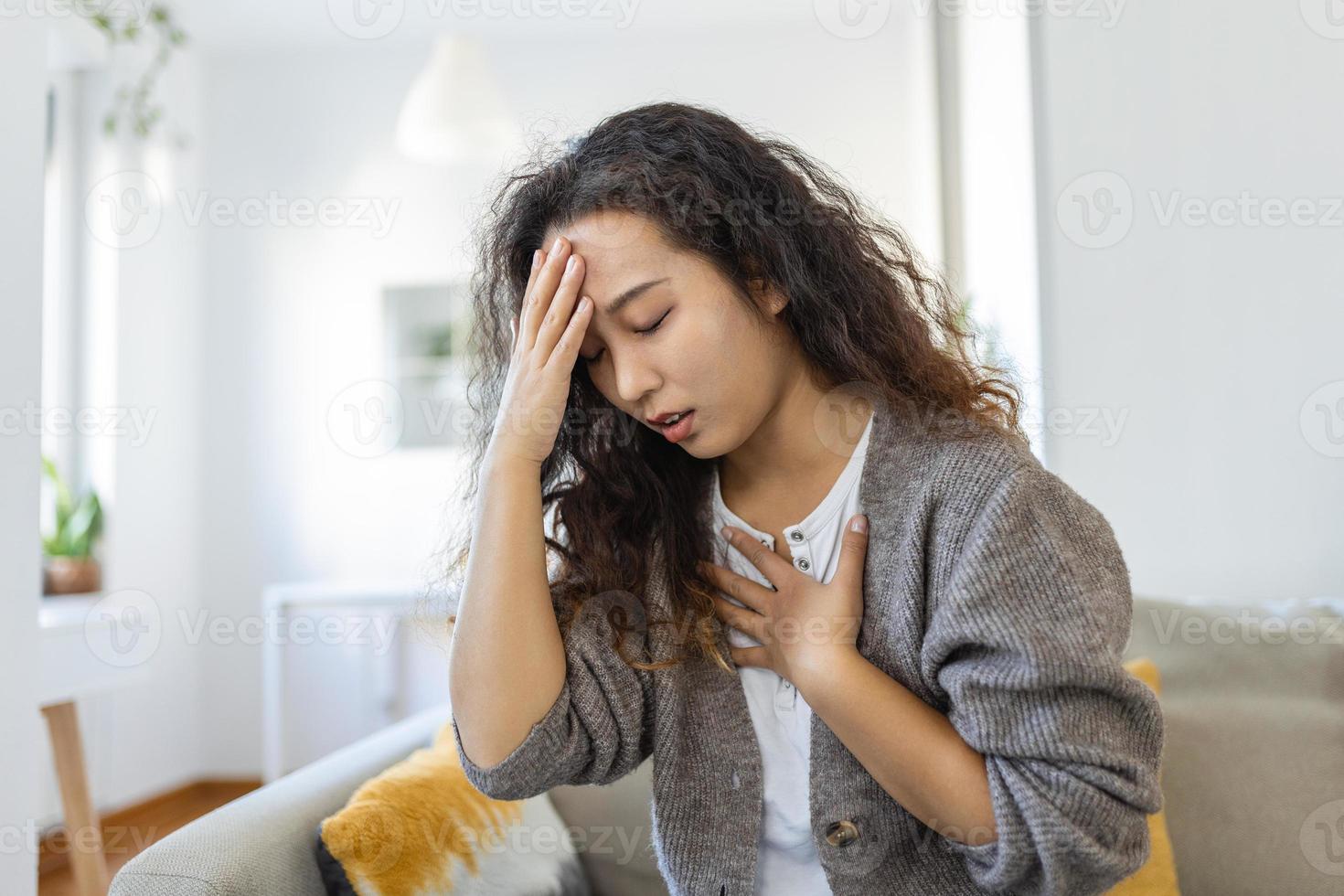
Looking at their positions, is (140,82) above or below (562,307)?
above

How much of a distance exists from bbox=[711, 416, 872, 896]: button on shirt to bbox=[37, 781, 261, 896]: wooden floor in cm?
190

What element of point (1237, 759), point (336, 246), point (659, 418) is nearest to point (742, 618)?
point (659, 418)

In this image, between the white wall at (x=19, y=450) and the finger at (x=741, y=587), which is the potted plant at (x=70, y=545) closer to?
the white wall at (x=19, y=450)

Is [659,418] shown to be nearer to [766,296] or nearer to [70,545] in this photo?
[766,296]

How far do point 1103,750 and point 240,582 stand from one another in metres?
3.94

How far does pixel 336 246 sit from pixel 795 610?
3.65 metres

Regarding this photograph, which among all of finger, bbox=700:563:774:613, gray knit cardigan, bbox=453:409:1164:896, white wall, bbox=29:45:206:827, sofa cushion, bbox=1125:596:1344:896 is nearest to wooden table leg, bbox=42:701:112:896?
white wall, bbox=29:45:206:827

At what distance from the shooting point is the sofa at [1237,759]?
56.8 inches

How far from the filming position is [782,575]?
1.16 m

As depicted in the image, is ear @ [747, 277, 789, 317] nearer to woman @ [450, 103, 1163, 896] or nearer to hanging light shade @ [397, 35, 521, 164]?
woman @ [450, 103, 1163, 896]

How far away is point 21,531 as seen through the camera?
4.20 ft

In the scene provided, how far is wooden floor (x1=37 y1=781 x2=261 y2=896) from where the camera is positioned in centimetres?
303

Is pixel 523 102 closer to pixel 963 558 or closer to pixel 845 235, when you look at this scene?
pixel 845 235

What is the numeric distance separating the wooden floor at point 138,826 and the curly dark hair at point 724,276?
1.82 m
